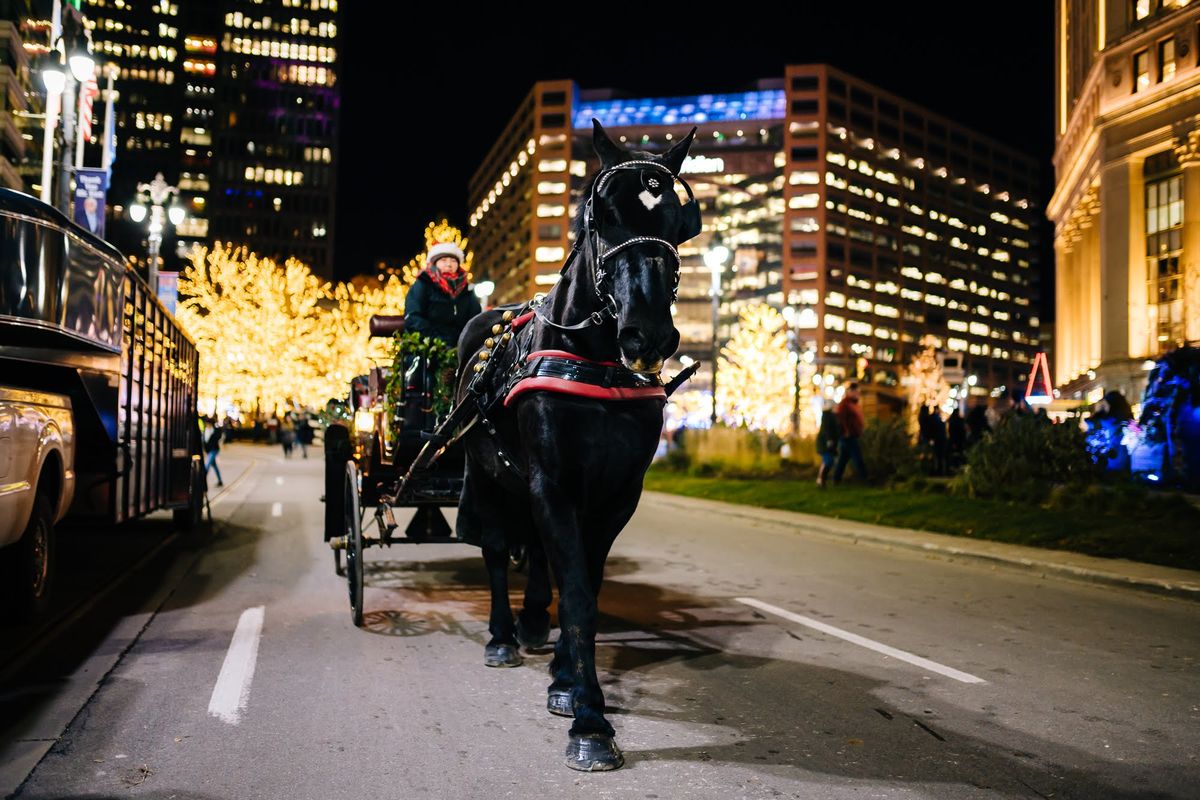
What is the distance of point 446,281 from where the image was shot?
359 inches

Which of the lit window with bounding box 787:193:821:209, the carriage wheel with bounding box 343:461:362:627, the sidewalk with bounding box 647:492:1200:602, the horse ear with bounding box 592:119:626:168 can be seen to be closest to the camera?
the horse ear with bounding box 592:119:626:168

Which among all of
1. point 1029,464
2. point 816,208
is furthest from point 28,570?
point 816,208

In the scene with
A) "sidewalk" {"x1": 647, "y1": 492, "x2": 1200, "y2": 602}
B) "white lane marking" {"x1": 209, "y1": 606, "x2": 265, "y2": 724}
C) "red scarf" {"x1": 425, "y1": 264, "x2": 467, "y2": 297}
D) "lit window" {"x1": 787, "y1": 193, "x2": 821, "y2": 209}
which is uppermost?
"lit window" {"x1": 787, "y1": 193, "x2": 821, "y2": 209}

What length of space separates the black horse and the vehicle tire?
430 centimetres

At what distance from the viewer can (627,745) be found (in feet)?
15.7

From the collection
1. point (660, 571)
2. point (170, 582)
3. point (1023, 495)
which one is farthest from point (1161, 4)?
point (170, 582)

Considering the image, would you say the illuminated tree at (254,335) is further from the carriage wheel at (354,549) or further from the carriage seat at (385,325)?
the carriage wheel at (354,549)

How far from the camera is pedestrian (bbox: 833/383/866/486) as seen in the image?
67.4 ft

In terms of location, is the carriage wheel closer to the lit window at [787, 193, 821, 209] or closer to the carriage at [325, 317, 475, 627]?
the carriage at [325, 317, 475, 627]

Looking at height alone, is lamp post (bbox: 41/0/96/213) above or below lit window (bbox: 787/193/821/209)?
below

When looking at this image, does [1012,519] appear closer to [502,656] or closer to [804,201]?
[502,656]

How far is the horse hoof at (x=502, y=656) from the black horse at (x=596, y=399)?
3.06ft

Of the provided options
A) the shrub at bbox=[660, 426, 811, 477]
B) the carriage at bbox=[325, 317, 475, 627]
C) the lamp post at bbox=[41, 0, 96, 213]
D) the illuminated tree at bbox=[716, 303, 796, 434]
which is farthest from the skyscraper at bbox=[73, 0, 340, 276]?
the carriage at bbox=[325, 317, 475, 627]

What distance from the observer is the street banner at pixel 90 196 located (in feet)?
74.0
